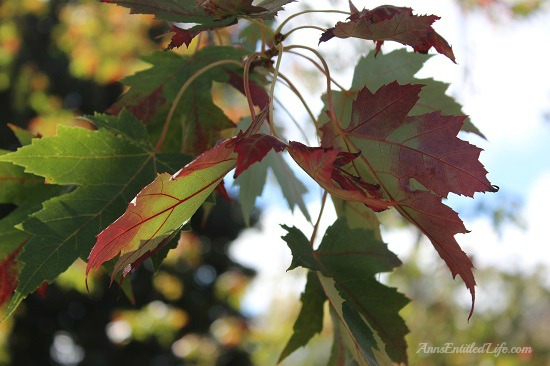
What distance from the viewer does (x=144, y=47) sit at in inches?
162

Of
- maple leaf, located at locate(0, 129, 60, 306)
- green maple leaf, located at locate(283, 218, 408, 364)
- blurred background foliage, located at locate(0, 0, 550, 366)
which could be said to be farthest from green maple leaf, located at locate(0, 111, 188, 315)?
blurred background foliage, located at locate(0, 0, 550, 366)

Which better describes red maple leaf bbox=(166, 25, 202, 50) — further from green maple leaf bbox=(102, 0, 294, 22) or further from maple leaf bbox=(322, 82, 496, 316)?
maple leaf bbox=(322, 82, 496, 316)

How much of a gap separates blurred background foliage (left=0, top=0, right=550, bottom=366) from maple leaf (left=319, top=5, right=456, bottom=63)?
3.28 m

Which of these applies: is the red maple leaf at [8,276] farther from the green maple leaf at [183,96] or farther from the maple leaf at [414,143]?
the maple leaf at [414,143]

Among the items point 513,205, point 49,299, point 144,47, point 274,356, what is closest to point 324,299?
point 513,205

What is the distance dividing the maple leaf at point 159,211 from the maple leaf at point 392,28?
0.09 metres

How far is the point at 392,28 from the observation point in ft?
1.44

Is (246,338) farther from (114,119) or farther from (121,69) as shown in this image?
(114,119)

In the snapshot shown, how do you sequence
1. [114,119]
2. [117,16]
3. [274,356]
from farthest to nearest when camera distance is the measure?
[274,356]
[117,16]
[114,119]

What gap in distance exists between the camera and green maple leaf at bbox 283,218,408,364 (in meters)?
0.55

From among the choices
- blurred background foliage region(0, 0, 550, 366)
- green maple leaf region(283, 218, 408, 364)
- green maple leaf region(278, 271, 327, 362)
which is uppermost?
green maple leaf region(283, 218, 408, 364)

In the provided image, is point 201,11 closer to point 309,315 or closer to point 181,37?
point 181,37

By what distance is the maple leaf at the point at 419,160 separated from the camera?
427mm

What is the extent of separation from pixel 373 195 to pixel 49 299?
15.6ft
